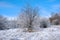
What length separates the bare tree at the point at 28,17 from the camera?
17047 millimetres

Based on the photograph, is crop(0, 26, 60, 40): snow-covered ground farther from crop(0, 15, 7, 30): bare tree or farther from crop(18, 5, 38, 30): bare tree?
crop(0, 15, 7, 30): bare tree

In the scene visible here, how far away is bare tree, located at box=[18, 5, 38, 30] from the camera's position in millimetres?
17047

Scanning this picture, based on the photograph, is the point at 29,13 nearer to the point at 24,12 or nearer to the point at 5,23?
the point at 24,12

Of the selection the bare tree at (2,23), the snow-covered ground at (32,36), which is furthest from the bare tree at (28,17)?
the bare tree at (2,23)

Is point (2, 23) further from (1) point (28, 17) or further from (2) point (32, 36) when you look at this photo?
(2) point (32, 36)

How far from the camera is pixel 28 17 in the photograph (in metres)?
17.0

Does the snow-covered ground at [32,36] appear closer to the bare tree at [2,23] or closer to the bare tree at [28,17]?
the bare tree at [28,17]

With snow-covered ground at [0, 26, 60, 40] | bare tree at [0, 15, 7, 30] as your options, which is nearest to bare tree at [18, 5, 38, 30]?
snow-covered ground at [0, 26, 60, 40]

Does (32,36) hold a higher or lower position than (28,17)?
lower

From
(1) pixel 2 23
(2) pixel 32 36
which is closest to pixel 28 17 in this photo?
(2) pixel 32 36

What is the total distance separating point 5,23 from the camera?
22.0 meters

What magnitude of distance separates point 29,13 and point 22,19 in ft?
4.32

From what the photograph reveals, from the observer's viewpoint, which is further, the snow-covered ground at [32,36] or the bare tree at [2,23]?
the bare tree at [2,23]

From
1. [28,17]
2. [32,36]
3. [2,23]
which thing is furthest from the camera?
[2,23]
